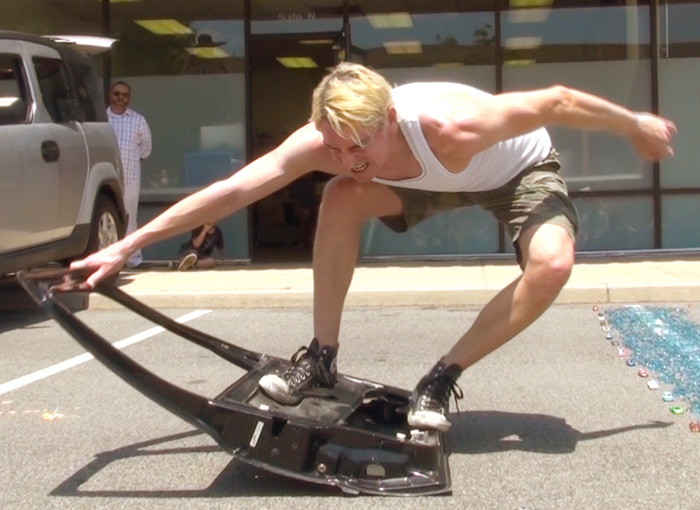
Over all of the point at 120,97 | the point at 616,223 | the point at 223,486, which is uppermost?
the point at 120,97

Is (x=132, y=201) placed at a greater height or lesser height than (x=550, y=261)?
greater

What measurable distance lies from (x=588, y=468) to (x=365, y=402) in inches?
36.1

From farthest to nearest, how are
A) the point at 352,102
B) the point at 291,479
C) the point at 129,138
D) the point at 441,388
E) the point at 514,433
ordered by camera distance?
the point at 129,138 → the point at 514,433 → the point at 441,388 → the point at 291,479 → the point at 352,102

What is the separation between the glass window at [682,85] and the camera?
11.9 metres

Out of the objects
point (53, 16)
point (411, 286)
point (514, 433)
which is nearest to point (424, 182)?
point (514, 433)

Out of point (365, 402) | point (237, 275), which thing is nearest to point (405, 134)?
point (365, 402)

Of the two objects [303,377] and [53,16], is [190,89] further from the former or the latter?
[303,377]

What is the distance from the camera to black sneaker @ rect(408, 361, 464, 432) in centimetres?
398

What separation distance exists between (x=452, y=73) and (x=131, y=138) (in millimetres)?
3526

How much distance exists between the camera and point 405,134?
12.8ft

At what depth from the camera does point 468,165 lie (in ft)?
13.4

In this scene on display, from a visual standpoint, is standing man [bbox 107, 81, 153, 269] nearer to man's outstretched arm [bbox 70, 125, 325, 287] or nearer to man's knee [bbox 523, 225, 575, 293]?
man's outstretched arm [bbox 70, 125, 325, 287]

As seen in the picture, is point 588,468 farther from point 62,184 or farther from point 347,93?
point 62,184

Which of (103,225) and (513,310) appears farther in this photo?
(103,225)
